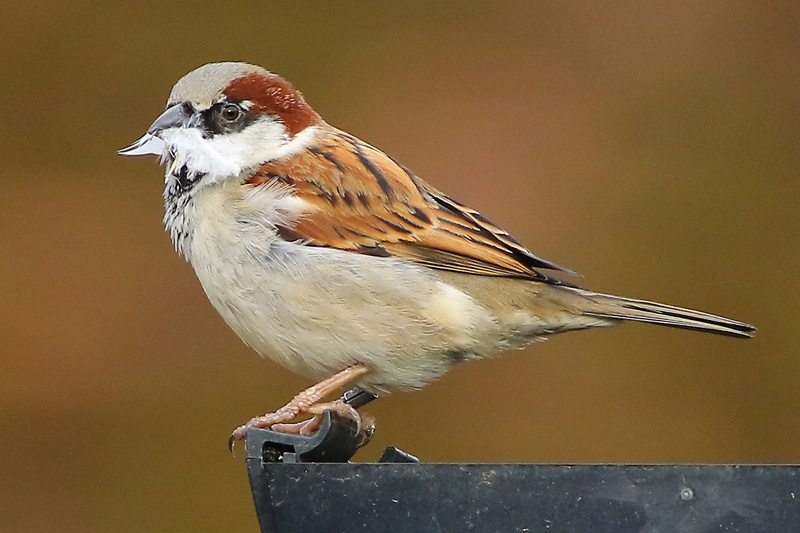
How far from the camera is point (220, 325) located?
11.4ft

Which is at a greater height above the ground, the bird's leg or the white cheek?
the white cheek

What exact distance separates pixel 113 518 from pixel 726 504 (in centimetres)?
226

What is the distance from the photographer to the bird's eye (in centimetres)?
252

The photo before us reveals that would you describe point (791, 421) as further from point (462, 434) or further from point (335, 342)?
point (335, 342)

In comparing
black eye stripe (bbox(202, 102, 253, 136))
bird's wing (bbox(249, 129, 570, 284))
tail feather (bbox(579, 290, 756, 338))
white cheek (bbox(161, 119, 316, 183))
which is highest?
black eye stripe (bbox(202, 102, 253, 136))

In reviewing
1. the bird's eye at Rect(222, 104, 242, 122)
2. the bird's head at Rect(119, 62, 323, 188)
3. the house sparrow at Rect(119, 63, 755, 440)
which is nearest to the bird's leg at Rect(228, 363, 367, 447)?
the house sparrow at Rect(119, 63, 755, 440)

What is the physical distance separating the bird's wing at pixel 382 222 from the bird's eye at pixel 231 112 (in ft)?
0.42

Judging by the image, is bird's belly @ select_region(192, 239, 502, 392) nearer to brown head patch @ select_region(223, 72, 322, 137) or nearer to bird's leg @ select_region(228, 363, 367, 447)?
bird's leg @ select_region(228, 363, 367, 447)

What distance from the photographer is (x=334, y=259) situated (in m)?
2.38

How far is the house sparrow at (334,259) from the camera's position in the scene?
234cm

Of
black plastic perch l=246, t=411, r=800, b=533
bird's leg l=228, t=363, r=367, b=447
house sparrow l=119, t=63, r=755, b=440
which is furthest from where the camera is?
house sparrow l=119, t=63, r=755, b=440

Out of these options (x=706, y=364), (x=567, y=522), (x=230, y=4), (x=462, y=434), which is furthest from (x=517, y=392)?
(x=567, y=522)

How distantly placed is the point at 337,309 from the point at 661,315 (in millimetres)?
640

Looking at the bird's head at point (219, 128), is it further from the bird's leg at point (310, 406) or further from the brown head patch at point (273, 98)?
the bird's leg at point (310, 406)
